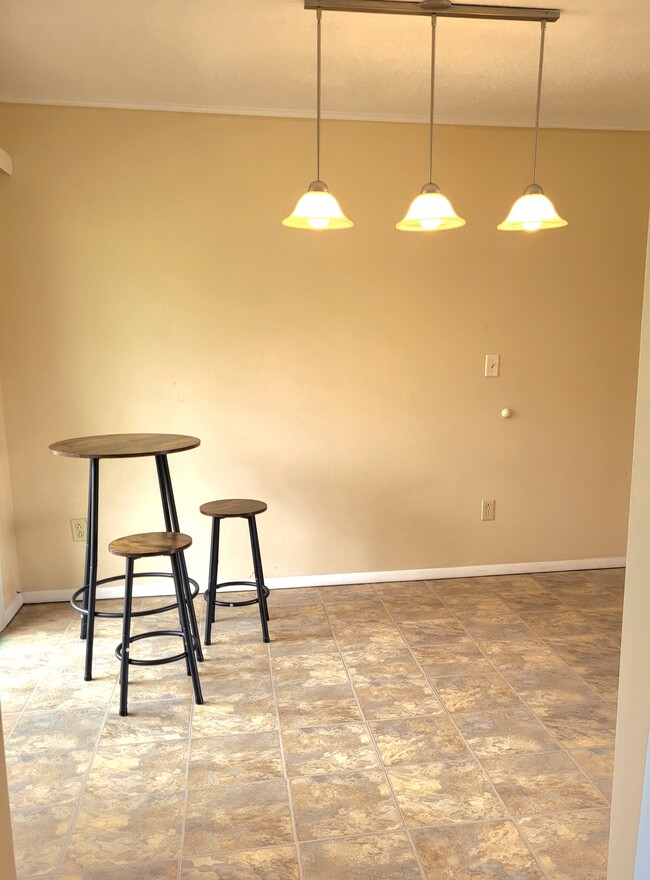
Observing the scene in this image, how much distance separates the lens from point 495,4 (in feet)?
7.48

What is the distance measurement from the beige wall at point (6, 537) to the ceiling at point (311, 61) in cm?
160

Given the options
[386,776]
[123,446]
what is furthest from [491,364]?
[386,776]

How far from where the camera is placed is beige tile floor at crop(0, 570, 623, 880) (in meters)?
1.74

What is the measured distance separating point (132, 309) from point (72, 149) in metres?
0.80

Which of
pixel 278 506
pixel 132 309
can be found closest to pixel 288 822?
pixel 278 506

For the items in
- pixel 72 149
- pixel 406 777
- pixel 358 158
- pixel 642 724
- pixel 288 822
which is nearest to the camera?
pixel 642 724

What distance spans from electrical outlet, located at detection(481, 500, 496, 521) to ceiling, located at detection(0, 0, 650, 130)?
2.07 meters

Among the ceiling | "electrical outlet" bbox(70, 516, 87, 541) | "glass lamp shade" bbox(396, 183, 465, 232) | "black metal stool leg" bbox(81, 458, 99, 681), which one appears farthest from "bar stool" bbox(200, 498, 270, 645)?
the ceiling

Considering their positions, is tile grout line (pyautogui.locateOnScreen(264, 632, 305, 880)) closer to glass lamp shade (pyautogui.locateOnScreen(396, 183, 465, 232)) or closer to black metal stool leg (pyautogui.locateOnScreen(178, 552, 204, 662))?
black metal stool leg (pyautogui.locateOnScreen(178, 552, 204, 662))

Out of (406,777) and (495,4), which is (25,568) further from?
(495,4)

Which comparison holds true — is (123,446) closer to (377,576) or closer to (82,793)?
(82,793)

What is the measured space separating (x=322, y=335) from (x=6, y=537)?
1901 millimetres

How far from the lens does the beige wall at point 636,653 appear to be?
3.76ft

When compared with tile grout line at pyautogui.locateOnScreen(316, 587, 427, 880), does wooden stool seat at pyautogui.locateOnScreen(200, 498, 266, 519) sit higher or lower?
higher
